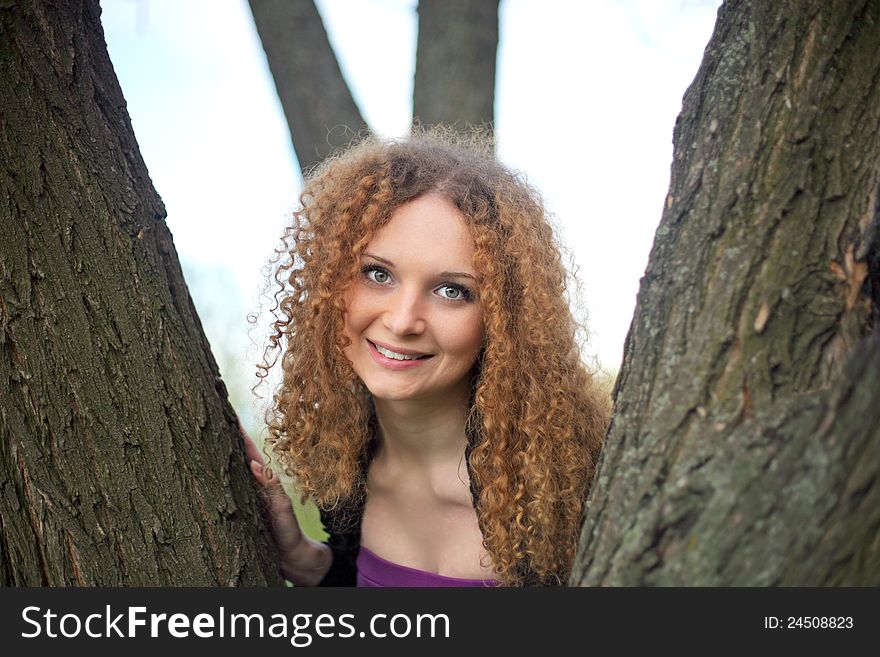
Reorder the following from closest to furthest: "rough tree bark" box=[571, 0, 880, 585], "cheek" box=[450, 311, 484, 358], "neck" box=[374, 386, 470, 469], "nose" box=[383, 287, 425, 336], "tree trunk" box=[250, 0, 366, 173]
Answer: "rough tree bark" box=[571, 0, 880, 585]
"nose" box=[383, 287, 425, 336]
"cheek" box=[450, 311, 484, 358]
"neck" box=[374, 386, 470, 469]
"tree trunk" box=[250, 0, 366, 173]

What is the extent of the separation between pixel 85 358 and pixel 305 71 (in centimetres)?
257

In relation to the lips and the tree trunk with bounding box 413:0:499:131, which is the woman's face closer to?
the lips

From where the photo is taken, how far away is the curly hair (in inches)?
104

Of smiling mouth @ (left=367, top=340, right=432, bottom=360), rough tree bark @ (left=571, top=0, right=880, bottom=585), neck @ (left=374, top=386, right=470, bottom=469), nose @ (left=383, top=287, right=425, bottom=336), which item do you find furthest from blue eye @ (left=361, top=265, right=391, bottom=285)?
rough tree bark @ (left=571, top=0, right=880, bottom=585)

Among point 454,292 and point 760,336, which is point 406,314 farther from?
point 760,336

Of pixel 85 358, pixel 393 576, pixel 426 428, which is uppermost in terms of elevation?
pixel 426 428

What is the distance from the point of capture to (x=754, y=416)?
1.43m

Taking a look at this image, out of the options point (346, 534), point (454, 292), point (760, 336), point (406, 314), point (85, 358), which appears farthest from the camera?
point (346, 534)

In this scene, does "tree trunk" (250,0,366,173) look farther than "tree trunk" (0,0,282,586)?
Yes

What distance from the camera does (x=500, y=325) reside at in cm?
262

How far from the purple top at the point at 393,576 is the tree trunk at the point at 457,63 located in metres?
2.07

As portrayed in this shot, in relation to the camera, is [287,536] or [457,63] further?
[457,63]

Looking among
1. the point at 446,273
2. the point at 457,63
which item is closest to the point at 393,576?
the point at 446,273

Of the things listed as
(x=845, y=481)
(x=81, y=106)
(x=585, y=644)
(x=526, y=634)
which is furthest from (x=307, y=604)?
(x=81, y=106)
